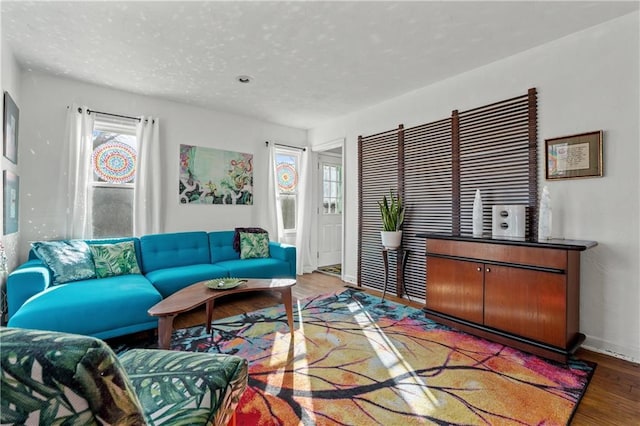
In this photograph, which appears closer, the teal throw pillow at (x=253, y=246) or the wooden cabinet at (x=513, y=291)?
the wooden cabinet at (x=513, y=291)

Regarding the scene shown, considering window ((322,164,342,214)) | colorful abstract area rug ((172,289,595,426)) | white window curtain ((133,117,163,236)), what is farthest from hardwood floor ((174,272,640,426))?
window ((322,164,342,214))

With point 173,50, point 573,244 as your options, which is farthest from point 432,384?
point 173,50

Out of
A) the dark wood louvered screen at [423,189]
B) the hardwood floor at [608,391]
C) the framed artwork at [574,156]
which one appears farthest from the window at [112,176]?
the framed artwork at [574,156]

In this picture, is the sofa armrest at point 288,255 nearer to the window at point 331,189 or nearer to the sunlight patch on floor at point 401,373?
the sunlight patch on floor at point 401,373

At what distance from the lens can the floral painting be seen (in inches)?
164

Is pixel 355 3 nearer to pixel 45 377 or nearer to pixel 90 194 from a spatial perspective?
pixel 45 377

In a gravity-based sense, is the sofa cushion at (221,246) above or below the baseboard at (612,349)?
above

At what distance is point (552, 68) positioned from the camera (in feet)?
8.68

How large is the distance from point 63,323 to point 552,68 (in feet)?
14.4

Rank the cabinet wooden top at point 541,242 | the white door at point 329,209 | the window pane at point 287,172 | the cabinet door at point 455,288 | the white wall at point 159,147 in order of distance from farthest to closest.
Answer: the white door at point 329,209 < the window pane at point 287,172 < the white wall at point 159,147 < the cabinet door at point 455,288 < the cabinet wooden top at point 541,242

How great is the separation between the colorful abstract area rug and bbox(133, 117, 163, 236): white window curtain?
164cm

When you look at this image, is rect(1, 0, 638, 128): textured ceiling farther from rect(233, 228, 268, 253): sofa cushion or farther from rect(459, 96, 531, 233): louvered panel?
rect(233, 228, 268, 253): sofa cushion

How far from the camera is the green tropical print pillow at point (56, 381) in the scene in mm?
530

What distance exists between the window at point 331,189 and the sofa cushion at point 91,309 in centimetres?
358
